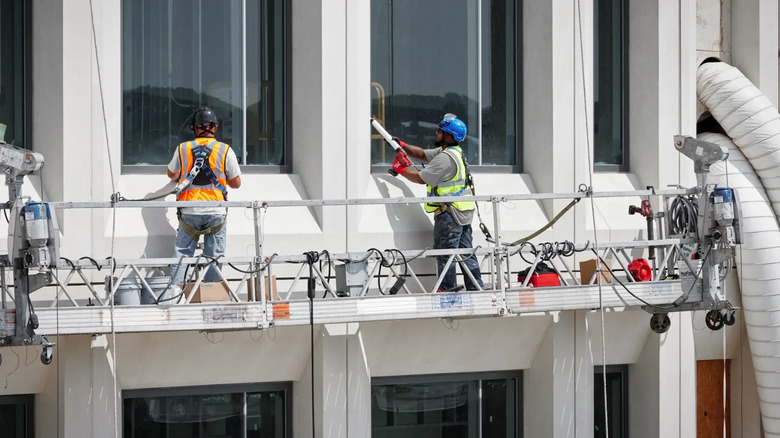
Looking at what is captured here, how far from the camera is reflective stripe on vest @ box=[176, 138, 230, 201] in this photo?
41.6 ft

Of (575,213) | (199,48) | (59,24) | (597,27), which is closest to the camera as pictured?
(59,24)

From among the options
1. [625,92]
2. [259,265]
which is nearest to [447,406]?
[259,265]

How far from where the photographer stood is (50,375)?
→ 1317cm

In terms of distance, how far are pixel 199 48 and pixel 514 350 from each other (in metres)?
4.88

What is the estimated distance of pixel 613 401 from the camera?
52.3 feet

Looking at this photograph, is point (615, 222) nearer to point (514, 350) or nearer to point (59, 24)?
point (514, 350)

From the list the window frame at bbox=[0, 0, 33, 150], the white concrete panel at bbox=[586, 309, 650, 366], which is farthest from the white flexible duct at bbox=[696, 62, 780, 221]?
the window frame at bbox=[0, 0, 33, 150]

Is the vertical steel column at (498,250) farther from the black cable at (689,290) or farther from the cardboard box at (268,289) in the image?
the cardboard box at (268,289)

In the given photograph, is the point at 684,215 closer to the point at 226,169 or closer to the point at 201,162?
the point at 226,169

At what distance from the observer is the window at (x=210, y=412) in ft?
45.9

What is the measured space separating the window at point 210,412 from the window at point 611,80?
4927 mm

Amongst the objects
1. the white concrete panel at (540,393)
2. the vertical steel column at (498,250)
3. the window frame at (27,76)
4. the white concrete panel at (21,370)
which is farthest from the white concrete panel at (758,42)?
the white concrete panel at (21,370)

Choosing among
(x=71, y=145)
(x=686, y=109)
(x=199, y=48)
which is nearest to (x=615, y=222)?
(x=686, y=109)

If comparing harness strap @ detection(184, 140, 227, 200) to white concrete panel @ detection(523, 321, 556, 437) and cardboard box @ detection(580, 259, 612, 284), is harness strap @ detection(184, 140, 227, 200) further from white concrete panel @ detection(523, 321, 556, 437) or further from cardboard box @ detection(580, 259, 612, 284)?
white concrete panel @ detection(523, 321, 556, 437)
